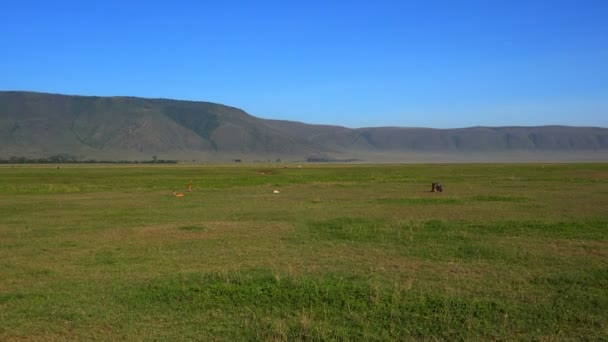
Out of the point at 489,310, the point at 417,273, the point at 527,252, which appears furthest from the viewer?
the point at 527,252

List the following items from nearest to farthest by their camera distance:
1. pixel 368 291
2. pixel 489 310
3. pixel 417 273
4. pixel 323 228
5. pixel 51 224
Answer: pixel 489 310, pixel 368 291, pixel 417 273, pixel 323 228, pixel 51 224

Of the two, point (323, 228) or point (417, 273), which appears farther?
point (323, 228)

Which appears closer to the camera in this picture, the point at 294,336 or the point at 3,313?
the point at 294,336

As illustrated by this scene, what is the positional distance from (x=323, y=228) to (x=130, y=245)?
218 inches

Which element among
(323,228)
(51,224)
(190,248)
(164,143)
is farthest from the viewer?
(164,143)

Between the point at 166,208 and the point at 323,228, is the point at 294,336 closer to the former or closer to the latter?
the point at 323,228

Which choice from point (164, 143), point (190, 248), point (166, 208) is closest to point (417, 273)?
point (190, 248)

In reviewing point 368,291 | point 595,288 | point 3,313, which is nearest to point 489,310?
point 368,291

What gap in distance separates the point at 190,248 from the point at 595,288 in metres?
8.51

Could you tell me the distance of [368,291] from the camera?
880 centimetres

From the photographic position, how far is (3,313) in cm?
813

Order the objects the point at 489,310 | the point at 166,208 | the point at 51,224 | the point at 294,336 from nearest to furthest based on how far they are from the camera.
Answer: the point at 294,336
the point at 489,310
the point at 51,224
the point at 166,208

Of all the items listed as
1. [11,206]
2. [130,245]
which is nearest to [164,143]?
[11,206]

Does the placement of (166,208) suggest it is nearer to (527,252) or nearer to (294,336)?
(527,252)
